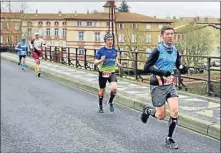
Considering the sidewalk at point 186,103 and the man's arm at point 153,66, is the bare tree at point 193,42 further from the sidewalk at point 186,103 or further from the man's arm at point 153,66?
the man's arm at point 153,66

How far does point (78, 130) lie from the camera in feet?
28.1

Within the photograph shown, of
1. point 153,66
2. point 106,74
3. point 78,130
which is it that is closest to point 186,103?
point 106,74

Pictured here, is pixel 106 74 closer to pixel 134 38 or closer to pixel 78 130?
pixel 78 130

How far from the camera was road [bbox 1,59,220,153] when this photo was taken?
7273 millimetres

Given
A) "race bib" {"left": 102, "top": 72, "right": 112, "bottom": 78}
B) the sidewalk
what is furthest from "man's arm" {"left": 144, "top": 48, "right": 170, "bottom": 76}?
"race bib" {"left": 102, "top": 72, "right": 112, "bottom": 78}

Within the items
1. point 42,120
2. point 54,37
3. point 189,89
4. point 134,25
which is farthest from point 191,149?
point 54,37

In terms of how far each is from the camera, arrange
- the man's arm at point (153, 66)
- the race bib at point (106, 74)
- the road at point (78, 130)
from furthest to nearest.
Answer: the race bib at point (106, 74) < the road at point (78, 130) < the man's arm at point (153, 66)

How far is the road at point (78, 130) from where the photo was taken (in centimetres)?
727

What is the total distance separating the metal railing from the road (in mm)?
1469

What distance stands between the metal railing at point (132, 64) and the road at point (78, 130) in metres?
1.47

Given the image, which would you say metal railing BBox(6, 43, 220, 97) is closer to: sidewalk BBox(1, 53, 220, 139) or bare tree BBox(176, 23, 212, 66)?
sidewalk BBox(1, 53, 220, 139)

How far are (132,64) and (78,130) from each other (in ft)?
32.3

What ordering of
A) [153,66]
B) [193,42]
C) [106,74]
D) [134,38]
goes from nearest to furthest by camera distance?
[153,66] < [106,74] < [193,42] < [134,38]

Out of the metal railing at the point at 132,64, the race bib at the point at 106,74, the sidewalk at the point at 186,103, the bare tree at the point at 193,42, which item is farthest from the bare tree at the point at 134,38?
the race bib at the point at 106,74
